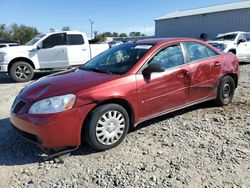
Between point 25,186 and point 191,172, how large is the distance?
189cm

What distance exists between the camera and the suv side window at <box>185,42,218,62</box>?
477cm

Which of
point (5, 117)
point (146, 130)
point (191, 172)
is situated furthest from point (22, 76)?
point (191, 172)

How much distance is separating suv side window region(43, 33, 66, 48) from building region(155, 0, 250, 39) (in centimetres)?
1977

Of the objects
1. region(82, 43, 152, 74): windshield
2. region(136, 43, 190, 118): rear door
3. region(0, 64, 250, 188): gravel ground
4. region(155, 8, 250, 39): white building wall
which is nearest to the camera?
region(0, 64, 250, 188): gravel ground

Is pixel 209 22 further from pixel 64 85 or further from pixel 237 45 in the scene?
pixel 64 85

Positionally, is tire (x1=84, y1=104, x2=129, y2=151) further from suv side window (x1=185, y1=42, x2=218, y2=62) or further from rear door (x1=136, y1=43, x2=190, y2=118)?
suv side window (x1=185, y1=42, x2=218, y2=62)

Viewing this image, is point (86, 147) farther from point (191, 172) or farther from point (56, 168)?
point (191, 172)

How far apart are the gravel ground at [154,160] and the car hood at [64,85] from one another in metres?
0.83

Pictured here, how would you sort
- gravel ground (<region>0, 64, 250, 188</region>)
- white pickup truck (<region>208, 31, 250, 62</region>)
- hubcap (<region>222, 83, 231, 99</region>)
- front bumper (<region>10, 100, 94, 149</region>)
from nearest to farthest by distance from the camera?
1. gravel ground (<region>0, 64, 250, 188</region>)
2. front bumper (<region>10, 100, 94, 149</region>)
3. hubcap (<region>222, 83, 231, 99</region>)
4. white pickup truck (<region>208, 31, 250, 62</region>)

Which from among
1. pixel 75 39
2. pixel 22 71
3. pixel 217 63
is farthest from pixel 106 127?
pixel 75 39

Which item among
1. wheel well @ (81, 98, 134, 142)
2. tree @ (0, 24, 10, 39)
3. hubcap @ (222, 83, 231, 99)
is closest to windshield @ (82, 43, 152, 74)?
wheel well @ (81, 98, 134, 142)

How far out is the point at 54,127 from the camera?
3.33 meters

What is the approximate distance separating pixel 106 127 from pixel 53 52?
22.8ft

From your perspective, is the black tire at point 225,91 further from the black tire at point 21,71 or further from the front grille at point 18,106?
the black tire at point 21,71
